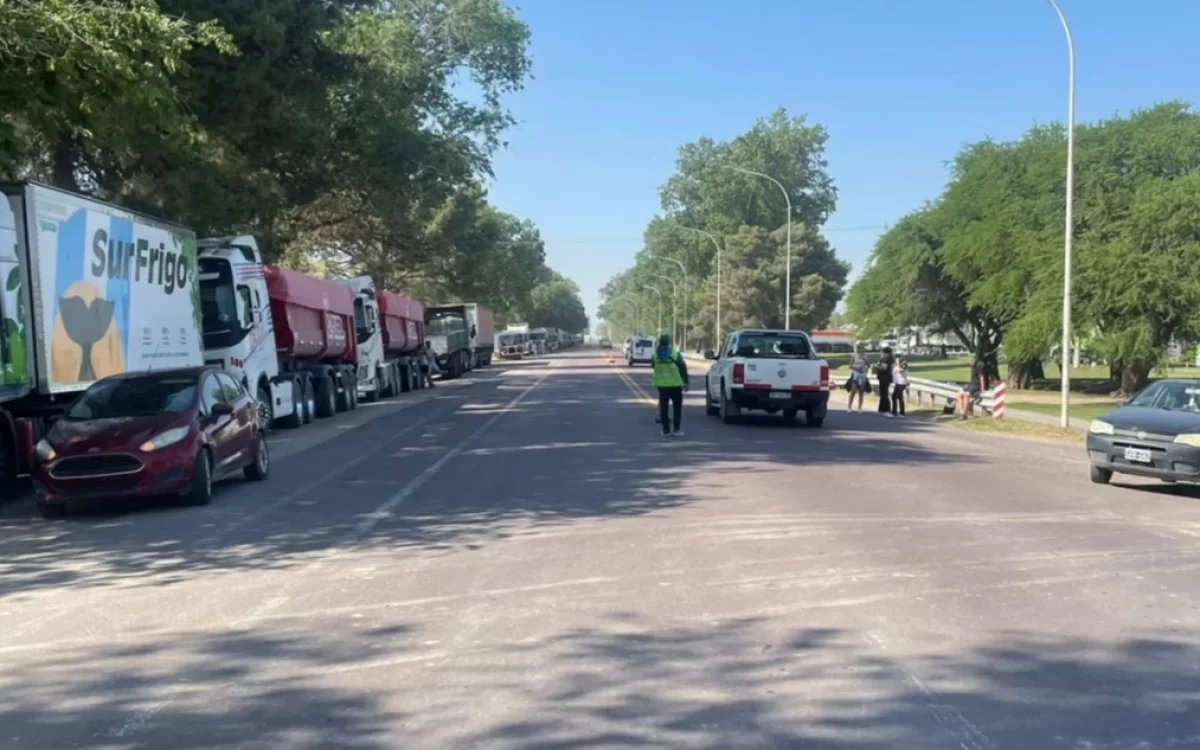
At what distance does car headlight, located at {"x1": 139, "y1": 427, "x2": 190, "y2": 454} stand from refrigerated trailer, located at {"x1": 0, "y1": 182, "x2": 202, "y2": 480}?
241 centimetres

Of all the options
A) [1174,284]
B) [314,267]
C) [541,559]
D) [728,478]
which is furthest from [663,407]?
[314,267]

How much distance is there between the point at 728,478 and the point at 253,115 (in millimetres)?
13329

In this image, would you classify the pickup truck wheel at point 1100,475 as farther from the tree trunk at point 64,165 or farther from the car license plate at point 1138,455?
the tree trunk at point 64,165

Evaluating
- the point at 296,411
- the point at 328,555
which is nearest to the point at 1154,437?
the point at 328,555

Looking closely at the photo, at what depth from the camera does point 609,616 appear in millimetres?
7531

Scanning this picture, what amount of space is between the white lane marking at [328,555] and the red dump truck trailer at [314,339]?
6.54 metres

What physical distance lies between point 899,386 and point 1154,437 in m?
15.7

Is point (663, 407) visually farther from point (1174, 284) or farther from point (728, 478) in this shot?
point (1174, 284)

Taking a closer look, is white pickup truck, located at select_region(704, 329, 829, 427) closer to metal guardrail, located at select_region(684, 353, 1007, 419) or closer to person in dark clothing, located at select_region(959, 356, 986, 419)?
metal guardrail, located at select_region(684, 353, 1007, 419)

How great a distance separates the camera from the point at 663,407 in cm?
2094

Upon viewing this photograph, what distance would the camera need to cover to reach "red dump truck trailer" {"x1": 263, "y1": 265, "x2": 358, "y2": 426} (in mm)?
26500

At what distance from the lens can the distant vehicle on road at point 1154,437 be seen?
46.0 ft

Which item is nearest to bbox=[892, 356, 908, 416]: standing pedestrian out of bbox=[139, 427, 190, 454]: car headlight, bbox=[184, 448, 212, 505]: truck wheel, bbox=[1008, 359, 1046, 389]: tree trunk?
bbox=[1008, 359, 1046, 389]: tree trunk

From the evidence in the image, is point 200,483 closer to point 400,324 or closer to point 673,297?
point 400,324
